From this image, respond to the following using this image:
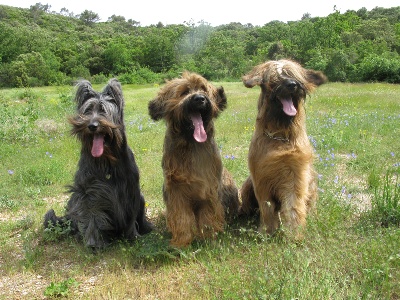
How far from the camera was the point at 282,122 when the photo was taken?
392cm

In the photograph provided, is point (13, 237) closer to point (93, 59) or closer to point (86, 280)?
point (86, 280)

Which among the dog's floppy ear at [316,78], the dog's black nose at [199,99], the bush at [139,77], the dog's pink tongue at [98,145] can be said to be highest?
the bush at [139,77]

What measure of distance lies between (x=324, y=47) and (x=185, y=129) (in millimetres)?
41619

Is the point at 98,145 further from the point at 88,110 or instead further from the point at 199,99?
the point at 199,99

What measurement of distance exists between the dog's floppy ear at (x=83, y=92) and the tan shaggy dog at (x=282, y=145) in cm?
172

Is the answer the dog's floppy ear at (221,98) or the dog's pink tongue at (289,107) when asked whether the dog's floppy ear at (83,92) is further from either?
the dog's pink tongue at (289,107)

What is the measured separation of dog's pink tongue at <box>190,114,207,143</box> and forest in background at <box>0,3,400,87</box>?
3016cm

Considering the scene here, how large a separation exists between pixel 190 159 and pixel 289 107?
3.69ft

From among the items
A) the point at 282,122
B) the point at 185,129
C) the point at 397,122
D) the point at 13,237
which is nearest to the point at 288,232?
the point at 282,122

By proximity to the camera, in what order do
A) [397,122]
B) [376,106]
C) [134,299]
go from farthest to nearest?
[376,106] → [397,122] → [134,299]

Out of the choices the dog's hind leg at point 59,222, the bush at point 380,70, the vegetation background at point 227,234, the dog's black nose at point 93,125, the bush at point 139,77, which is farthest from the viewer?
the bush at point 139,77

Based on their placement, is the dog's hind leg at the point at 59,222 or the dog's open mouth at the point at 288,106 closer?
the dog's open mouth at the point at 288,106

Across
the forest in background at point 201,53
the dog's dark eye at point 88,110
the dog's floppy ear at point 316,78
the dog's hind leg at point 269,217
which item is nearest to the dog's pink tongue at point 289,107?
the dog's floppy ear at point 316,78

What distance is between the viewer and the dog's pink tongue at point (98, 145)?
160 inches
